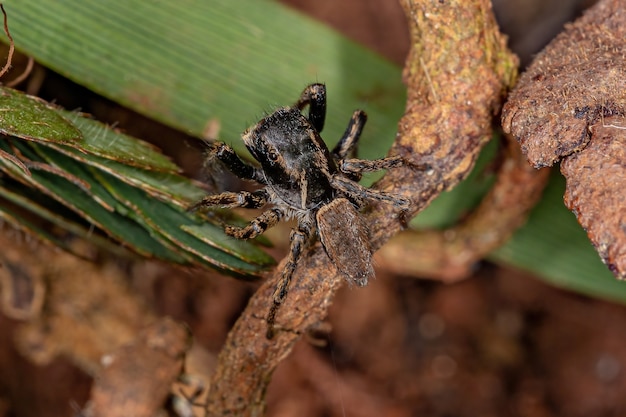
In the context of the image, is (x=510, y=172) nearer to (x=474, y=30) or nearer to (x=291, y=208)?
(x=474, y=30)

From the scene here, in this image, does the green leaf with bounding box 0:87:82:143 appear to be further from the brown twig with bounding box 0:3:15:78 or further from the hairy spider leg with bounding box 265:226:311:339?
the hairy spider leg with bounding box 265:226:311:339

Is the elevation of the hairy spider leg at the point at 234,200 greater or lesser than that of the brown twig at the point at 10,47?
lesser

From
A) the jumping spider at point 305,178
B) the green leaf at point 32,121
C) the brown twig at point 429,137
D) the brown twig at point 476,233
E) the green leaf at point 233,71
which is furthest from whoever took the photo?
the brown twig at point 476,233

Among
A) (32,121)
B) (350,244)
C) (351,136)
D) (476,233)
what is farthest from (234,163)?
(476,233)

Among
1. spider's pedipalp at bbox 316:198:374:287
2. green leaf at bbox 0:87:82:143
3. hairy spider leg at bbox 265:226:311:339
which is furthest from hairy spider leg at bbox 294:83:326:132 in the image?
green leaf at bbox 0:87:82:143

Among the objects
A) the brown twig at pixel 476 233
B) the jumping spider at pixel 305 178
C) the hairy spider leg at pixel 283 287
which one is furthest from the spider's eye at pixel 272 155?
the brown twig at pixel 476 233

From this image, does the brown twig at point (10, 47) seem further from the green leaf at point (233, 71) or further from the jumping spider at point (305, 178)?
the jumping spider at point (305, 178)

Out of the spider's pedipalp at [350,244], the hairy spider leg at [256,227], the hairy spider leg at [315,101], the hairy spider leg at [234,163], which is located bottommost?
the hairy spider leg at [256,227]
